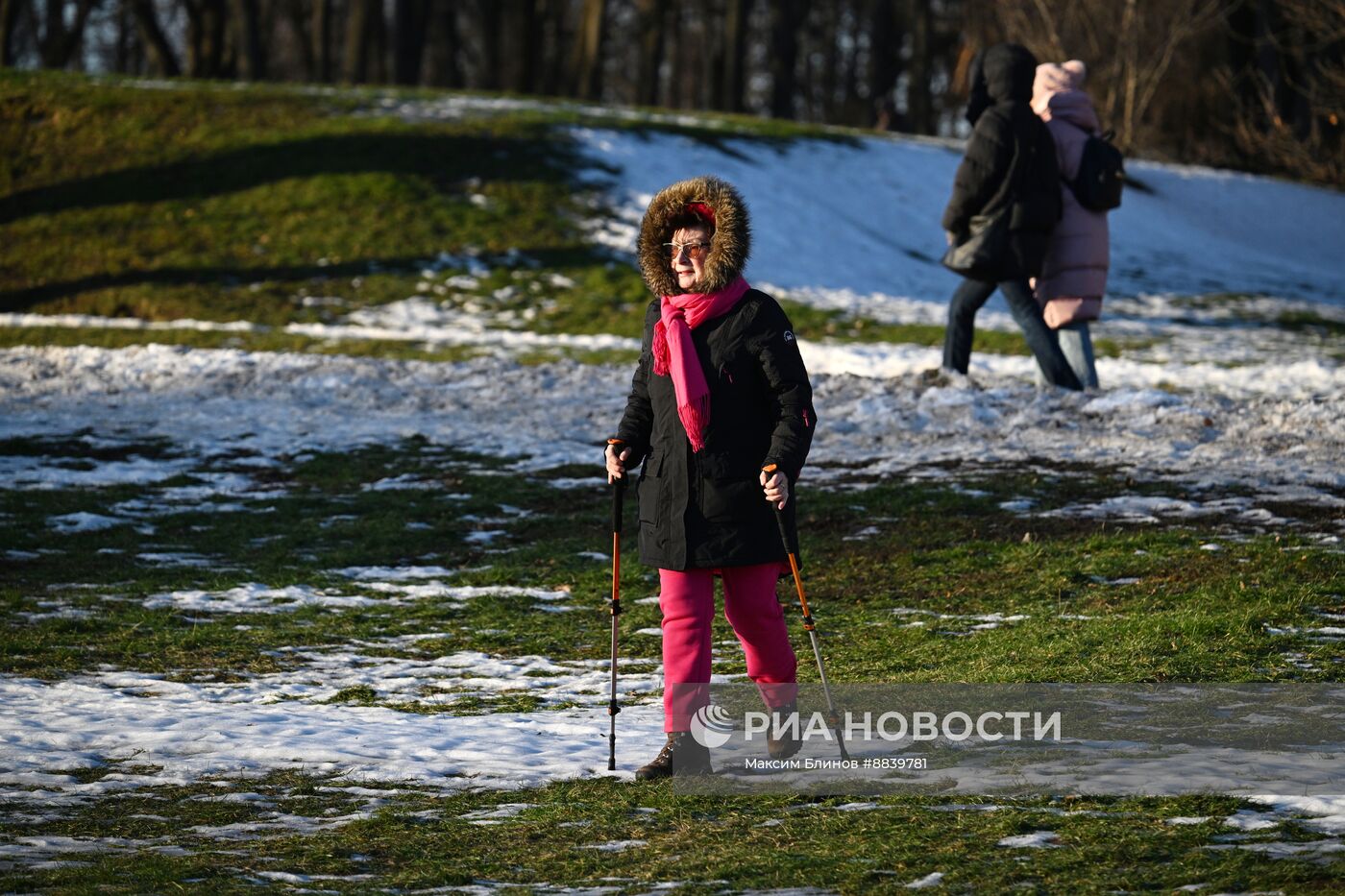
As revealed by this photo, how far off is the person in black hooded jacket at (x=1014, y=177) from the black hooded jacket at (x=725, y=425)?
238 inches

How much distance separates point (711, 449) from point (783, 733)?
970 millimetres

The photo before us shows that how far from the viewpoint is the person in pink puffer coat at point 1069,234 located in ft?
37.5

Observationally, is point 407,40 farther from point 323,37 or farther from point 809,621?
point 809,621

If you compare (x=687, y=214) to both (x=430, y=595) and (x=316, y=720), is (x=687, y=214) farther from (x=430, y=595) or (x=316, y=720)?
(x=430, y=595)

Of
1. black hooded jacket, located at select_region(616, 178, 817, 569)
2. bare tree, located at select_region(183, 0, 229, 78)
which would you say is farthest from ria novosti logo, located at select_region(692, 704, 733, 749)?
bare tree, located at select_region(183, 0, 229, 78)

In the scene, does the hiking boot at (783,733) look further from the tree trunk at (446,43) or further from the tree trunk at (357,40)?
the tree trunk at (446,43)

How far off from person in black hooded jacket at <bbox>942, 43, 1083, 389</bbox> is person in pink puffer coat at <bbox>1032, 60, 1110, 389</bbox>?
0.67 feet

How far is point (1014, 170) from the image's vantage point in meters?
11.1

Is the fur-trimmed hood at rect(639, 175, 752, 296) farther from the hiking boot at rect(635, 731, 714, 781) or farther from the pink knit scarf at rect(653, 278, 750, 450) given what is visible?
the hiking boot at rect(635, 731, 714, 781)

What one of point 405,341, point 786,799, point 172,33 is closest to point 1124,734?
point 786,799

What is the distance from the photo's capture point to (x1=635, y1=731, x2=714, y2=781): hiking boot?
5062mm

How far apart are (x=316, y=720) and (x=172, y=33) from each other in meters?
53.1

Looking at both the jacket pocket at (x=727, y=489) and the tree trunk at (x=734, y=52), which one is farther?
the tree trunk at (x=734, y=52)

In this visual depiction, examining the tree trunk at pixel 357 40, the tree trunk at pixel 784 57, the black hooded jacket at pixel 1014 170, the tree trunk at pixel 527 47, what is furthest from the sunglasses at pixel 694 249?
the tree trunk at pixel 784 57
